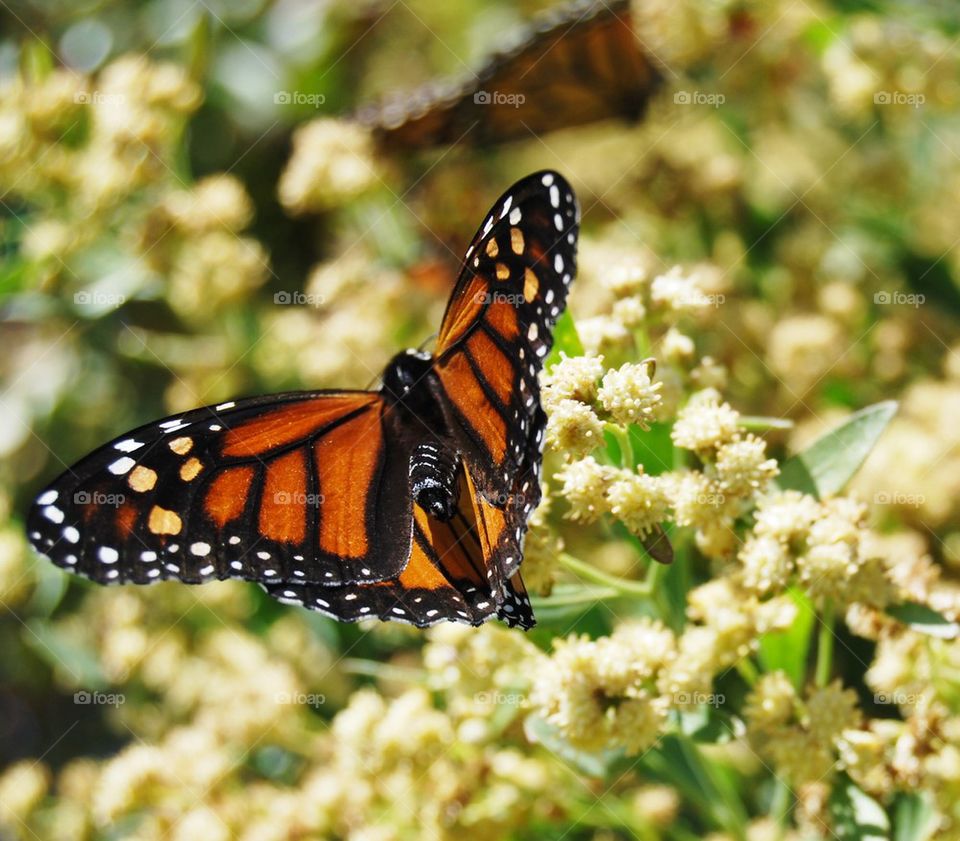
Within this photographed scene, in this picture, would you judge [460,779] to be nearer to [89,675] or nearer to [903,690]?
[903,690]

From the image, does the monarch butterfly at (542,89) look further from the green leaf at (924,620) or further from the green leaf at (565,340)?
the green leaf at (924,620)

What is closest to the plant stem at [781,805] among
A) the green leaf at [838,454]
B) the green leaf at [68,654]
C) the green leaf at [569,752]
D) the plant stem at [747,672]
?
the plant stem at [747,672]

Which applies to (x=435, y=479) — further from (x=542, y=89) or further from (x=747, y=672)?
(x=542, y=89)

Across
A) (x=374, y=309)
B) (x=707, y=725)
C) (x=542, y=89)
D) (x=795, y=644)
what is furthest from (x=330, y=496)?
(x=542, y=89)

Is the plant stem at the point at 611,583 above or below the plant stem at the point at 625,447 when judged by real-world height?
below

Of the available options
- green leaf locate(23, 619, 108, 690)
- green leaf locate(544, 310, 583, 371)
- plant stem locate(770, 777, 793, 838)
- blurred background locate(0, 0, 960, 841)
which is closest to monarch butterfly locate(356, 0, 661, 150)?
blurred background locate(0, 0, 960, 841)

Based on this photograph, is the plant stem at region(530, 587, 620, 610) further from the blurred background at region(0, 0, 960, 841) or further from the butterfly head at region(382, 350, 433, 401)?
the butterfly head at region(382, 350, 433, 401)

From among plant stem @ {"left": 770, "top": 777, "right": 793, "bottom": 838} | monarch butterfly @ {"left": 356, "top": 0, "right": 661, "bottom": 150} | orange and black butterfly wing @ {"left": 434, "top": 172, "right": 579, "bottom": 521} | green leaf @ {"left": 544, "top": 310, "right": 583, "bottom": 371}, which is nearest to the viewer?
orange and black butterfly wing @ {"left": 434, "top": 172, "right": 579, "bottom": 521}
